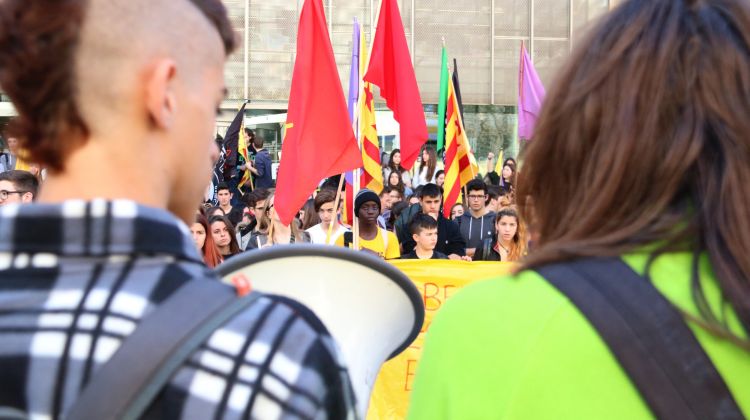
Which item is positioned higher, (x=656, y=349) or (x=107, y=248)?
(x=107, y=248)

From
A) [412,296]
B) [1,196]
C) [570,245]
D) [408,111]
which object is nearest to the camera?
[570,245]

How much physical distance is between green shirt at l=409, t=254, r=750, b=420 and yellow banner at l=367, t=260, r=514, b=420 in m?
3.22

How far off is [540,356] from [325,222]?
20.2ft

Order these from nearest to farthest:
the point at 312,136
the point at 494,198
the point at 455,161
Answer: the point at 312,136
the point at 455,161
the point at 494,198

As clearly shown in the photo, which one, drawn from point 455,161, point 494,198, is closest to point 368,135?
point 455,161

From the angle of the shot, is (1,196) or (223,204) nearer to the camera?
(1,196)

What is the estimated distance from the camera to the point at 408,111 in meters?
7.05

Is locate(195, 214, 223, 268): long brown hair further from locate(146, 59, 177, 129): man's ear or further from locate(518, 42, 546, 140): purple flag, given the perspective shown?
locate(518, 42, 546, 140): purple flag

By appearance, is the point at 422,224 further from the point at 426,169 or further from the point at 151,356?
→ the point at 426,169

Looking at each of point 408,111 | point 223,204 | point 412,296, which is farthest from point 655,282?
point 223,204

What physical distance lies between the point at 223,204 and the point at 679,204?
9.08 meters

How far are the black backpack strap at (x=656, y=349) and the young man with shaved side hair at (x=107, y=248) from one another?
36 cm

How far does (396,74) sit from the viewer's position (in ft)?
22.9

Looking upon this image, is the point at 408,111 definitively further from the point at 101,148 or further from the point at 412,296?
the point at 101,148
